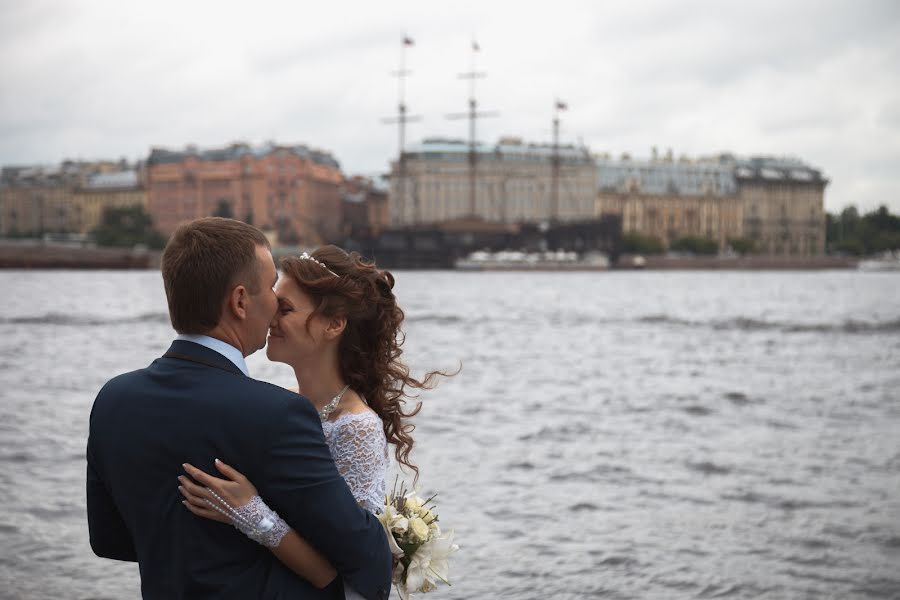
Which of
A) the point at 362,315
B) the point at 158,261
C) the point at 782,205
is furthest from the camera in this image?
the point at 782,205

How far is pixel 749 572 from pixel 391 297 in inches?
161

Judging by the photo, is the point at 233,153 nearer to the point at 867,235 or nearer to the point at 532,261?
the point at 532,261

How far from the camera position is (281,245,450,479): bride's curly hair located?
2.49 m

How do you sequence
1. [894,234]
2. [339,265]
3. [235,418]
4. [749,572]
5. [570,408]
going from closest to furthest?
1. [235,418]
2. [339,265]
3. [749,572]
4. [570,408]
5. [894,234]

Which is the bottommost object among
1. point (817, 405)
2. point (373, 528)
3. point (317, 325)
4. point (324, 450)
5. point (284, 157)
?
point (817, 405)

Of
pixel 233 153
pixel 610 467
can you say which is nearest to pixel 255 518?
pixel 610 467

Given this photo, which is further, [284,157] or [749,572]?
[284,157]

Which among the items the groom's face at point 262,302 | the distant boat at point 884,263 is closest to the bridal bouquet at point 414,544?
the groom's face at point 262,302

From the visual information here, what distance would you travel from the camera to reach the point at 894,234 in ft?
448

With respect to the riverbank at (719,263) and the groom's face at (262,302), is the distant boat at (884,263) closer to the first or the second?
the riverbank at (719,263)

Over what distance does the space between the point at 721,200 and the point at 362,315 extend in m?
132

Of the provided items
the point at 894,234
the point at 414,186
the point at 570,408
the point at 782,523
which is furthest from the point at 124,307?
the point at 894,234

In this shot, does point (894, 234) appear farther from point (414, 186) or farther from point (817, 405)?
point (817, 405)

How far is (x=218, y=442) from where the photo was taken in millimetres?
2121
